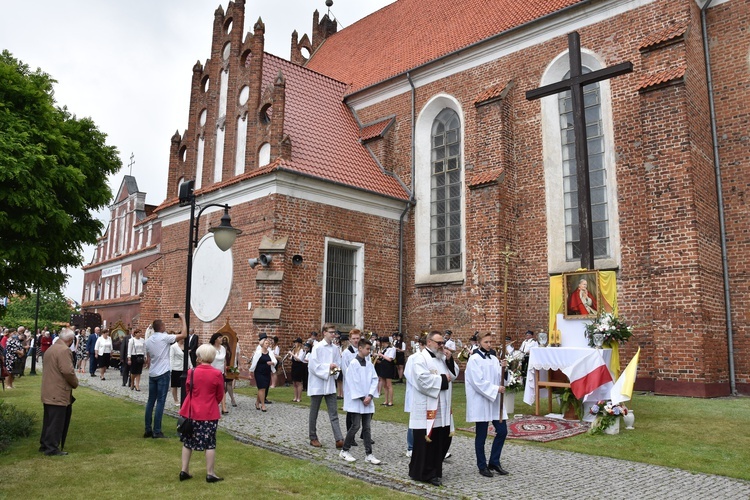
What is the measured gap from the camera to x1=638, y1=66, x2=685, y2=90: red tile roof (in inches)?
513

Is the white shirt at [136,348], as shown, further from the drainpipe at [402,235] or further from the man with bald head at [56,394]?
the drainpipe at [402,235]

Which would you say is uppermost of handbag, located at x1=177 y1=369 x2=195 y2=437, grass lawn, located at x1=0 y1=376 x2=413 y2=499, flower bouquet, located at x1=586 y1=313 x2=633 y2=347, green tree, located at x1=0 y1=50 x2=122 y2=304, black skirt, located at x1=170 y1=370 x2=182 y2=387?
green tree, located at x1=0 y1=50 x2=122 y2=304

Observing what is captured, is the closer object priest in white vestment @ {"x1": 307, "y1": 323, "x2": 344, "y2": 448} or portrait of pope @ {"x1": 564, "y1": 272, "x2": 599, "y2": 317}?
priest in white vestment @ {"x1": 307, "y1": 323, "x2": 344, "y2": 448}

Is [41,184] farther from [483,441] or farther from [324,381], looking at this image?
[483,441]

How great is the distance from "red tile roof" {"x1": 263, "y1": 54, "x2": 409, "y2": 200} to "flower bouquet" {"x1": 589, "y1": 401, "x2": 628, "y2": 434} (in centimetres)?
1039

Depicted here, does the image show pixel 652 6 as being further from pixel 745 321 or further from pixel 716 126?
pixel 745 321

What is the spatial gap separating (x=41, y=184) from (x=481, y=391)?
20.5 ft

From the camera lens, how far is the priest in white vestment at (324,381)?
27.6 feet

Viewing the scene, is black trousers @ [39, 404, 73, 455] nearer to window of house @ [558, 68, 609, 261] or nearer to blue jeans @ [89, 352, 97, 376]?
window of house @ [558, 68, 609, 261]

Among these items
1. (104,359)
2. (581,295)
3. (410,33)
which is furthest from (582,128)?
(104,359)

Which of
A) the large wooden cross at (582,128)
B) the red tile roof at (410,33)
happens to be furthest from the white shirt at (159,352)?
the red tile roof at (410,33)

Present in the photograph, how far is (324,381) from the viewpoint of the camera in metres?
8.62

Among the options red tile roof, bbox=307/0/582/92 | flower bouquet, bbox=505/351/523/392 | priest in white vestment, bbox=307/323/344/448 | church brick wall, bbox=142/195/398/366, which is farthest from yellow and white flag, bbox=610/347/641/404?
red tile roof, bbox=307/0/582/92

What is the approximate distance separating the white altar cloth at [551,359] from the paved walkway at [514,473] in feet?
7.87
